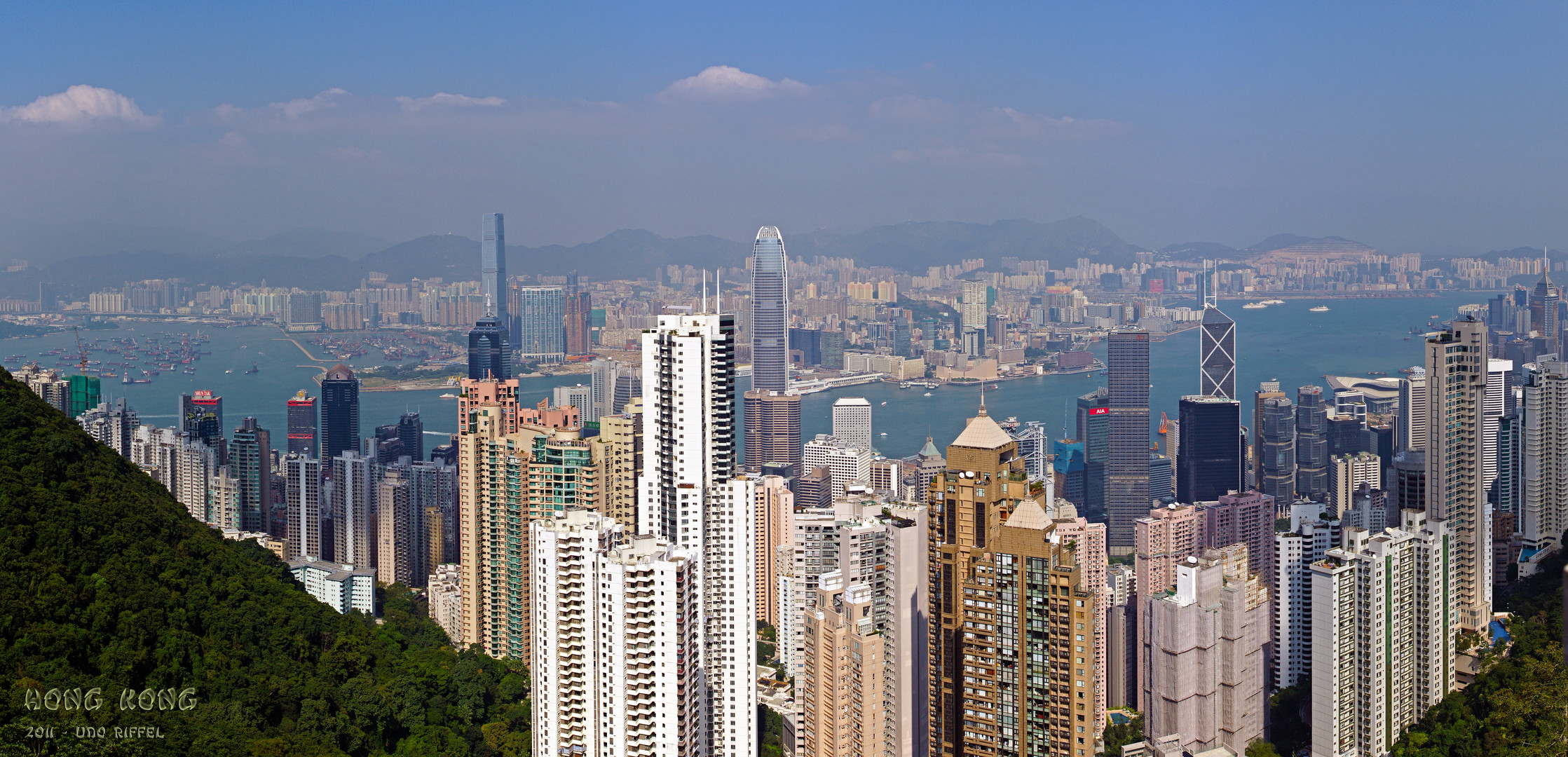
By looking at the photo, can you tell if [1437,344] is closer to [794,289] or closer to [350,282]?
[794,289]

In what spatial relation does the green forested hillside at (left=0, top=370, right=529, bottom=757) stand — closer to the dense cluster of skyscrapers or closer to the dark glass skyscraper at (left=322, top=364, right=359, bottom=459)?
the dense cluster of skyscrapers

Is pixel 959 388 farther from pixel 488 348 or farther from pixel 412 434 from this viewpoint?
pixel 412 434

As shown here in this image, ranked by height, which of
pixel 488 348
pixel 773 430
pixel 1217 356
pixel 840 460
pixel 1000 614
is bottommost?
pixel 840 460

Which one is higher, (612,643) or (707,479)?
(707,479)

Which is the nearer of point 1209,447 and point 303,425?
point 1209,447

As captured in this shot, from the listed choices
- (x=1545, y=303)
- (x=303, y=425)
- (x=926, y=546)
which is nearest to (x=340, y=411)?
(x=303, y=425)

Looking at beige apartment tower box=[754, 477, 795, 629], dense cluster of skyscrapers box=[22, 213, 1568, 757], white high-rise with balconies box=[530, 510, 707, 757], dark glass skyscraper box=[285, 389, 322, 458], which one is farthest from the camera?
dark glass skyscraper box=[285, 389, 322, 458]

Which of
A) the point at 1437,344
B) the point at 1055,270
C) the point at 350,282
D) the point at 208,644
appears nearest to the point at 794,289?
the point at 1055,270

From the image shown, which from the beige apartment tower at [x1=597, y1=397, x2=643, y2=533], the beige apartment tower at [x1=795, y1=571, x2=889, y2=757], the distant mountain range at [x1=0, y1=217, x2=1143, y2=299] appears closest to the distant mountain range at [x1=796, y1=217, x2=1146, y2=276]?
the distant mountain range at [x1=0, y1=217, x2=1143, y2=299]
